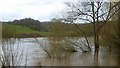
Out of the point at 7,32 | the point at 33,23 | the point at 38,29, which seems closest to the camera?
the point at 7,32

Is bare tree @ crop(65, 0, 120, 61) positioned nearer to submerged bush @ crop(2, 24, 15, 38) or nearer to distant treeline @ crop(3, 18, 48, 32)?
distant treeline @ crop(3, 18, 48, 32)

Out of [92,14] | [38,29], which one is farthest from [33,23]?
[92,14]

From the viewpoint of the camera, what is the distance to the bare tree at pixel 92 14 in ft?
13.4

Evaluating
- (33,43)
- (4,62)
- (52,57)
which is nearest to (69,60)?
(52,57)

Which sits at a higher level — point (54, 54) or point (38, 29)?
point (38, 29)

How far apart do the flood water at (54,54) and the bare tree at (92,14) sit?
16cm

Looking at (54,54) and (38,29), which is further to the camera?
(54,54)

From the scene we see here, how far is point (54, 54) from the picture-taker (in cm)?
427

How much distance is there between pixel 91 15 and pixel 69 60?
0.83 meters

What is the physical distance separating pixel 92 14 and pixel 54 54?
3.03 ft

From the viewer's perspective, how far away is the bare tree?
13.4 feet

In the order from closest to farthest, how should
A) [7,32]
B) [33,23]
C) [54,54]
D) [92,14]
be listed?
1. [7,32]
2. [33,23]
3. [92,14]
4. [54,54]

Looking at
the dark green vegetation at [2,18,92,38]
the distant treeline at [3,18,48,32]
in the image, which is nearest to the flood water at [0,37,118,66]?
the dark green vegetation at [2,18,92,38]

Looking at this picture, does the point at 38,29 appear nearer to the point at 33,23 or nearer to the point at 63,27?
the point at 33,23
